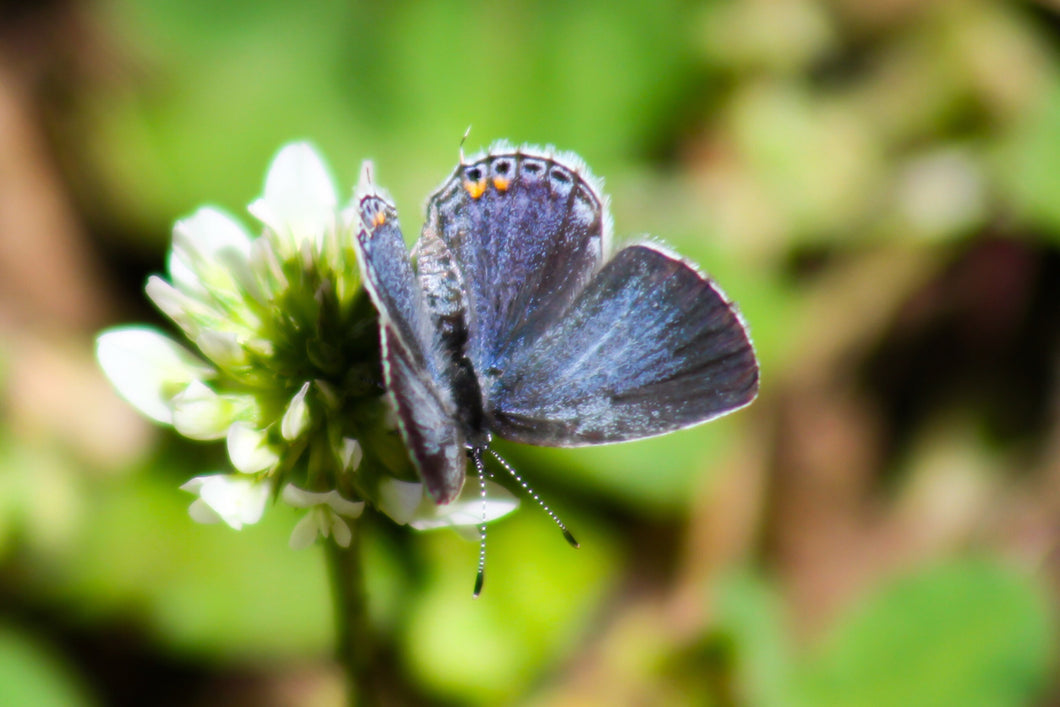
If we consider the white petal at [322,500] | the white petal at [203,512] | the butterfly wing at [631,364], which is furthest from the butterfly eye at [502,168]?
the white petal at [203,512]

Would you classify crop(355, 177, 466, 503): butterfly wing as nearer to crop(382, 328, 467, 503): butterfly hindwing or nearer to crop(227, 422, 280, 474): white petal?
crop(382, 328, 467, 503): butterfly hindwing

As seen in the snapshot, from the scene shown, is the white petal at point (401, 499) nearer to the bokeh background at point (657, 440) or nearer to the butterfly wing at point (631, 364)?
the butterfly wing at point (631, 364)

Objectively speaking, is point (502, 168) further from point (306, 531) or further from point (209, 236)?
point (306, 531)

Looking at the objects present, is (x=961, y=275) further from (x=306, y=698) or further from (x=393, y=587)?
(x=306, y=698)

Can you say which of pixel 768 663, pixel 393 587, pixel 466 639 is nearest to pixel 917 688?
pixel 768 663

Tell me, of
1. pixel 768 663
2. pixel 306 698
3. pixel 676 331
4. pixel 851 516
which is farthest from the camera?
pixel 851 516

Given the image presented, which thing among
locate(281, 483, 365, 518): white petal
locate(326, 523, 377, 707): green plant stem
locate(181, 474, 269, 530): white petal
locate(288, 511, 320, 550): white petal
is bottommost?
locate(326, 523, 377, 707): green plant stem

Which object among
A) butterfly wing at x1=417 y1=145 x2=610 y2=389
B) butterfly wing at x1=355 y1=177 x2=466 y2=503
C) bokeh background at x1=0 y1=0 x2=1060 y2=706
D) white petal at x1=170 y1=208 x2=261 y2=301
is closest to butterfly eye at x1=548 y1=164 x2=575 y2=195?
butterfly wing at x1=417 y1=145 x2=610 y2=389

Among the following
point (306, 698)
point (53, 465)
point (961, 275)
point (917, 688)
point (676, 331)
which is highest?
point (676, 331)
